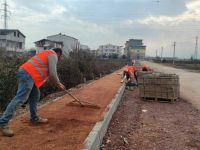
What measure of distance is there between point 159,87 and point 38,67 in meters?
7.47

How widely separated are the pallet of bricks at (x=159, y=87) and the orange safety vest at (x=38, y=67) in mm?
7267

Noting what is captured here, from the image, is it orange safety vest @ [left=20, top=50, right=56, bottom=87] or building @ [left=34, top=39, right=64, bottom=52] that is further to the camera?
building @ [left=34, top=39, right=64, bottom=52]

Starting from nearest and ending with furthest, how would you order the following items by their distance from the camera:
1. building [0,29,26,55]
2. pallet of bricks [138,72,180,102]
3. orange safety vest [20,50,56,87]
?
1. orange safety vest [20,50,56,87]
2. pallet of bricks [138,72,180,102]
3. building [0,29,26,55]

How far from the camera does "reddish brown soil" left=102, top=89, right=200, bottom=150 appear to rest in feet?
20.1

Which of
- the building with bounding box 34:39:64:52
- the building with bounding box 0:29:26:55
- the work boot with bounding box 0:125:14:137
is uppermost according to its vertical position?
the building with bounding box 0:29:26:55

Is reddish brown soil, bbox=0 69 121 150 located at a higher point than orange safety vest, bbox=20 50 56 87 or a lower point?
lower

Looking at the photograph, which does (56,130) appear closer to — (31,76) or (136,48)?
(31,76)

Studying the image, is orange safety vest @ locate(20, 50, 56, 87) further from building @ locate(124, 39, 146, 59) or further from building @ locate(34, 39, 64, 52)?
building @ locate(124, 39, 146, 59)

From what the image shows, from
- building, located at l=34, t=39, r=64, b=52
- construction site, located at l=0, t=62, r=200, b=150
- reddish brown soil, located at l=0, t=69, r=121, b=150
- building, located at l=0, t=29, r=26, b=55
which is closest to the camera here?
reddish brown soil, located at l=0, t=69, r=121, b=150

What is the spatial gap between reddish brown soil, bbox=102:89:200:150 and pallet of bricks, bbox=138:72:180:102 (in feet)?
2.96

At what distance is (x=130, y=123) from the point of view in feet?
26.2

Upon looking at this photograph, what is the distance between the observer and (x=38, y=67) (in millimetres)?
5520

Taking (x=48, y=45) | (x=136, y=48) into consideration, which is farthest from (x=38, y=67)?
(x=136, y=48)

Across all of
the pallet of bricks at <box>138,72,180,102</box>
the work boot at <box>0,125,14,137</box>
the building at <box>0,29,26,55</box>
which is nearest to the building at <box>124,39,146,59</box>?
the building at <box>0,29,26,55</box>
